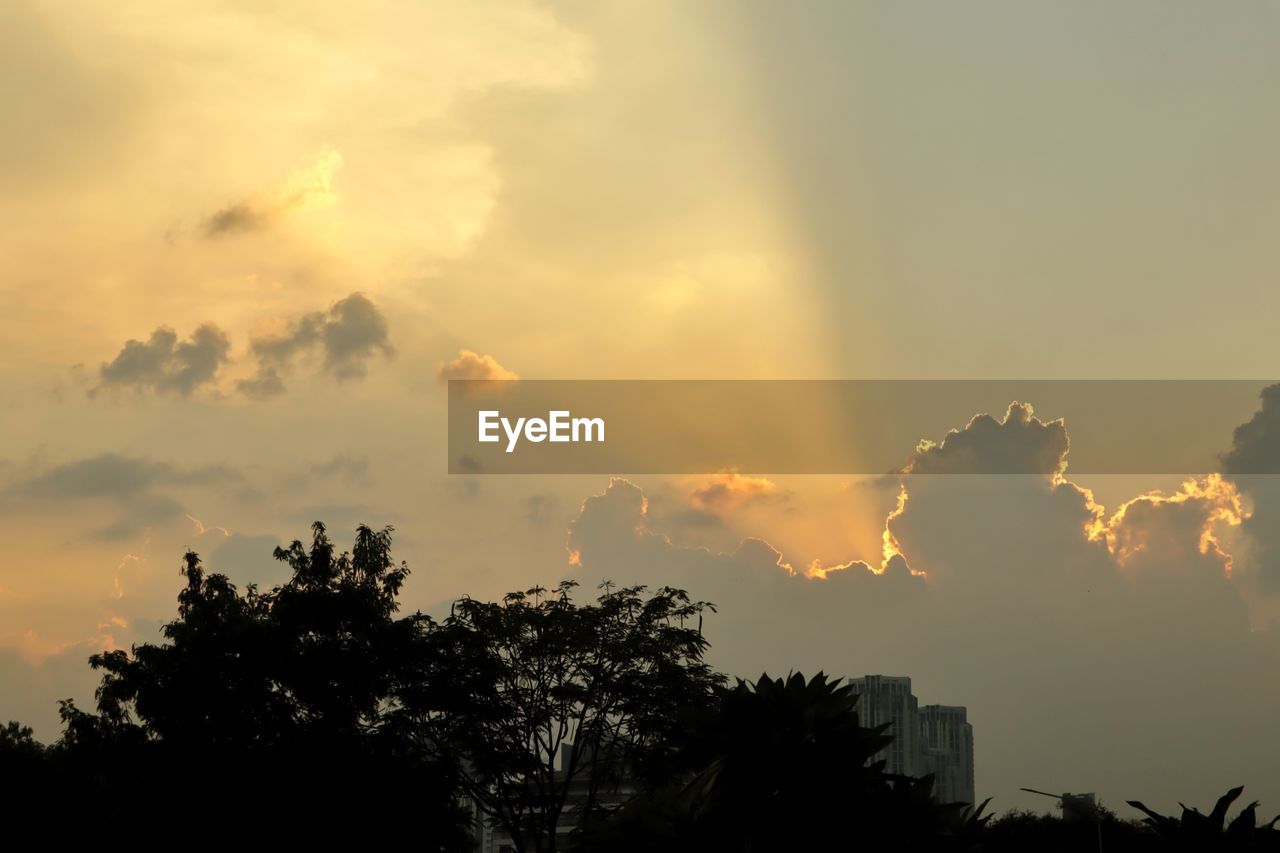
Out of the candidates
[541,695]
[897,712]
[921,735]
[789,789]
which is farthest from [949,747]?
[789,789]

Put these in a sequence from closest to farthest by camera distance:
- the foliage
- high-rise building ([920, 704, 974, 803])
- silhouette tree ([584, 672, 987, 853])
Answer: silhouette tree ([584, 672, 987, 853]) < the foliage < high-rise building ([920, 704, 974, 803])

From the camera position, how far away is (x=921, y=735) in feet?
497

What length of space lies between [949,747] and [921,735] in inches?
432

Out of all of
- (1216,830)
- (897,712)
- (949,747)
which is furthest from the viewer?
(949,747)

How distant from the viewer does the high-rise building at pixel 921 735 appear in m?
134

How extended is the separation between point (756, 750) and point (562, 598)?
27168 mm

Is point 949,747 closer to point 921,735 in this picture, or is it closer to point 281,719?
point 921,735

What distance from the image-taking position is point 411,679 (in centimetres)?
5234

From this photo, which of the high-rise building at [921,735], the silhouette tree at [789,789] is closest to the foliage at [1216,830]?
the silhouette tree at [789,789]

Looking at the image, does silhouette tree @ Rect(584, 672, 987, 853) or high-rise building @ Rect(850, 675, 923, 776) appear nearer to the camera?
silhouette tree @ Rect(584, 672, 987, 853)

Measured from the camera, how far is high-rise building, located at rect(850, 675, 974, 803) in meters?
134

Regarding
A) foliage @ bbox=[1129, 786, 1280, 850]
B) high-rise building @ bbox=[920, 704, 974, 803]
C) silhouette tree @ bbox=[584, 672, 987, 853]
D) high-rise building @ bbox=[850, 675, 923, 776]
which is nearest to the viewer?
silhouette tree @ bbox=[584, 672, 987, 853]

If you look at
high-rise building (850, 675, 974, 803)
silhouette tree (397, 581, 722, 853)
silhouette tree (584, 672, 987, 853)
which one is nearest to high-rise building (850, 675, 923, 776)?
high-rise building (850, 675, 974, 803)

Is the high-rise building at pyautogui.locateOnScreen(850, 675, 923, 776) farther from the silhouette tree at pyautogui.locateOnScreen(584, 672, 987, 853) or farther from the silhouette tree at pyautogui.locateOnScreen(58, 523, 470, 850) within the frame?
the silhouette tree at pyautogui.locateOnScreen(584, 672, 987, 853)
